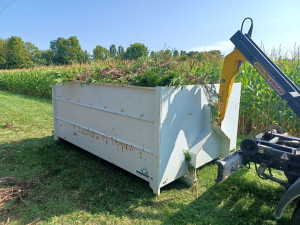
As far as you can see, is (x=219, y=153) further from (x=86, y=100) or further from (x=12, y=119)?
(x=12, y=119)

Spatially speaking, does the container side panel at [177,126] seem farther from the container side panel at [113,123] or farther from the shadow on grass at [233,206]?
the shadow on grass at [233,206]

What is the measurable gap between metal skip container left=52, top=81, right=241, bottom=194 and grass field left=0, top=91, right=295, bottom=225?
0.83 ft

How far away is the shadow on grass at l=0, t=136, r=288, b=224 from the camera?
2547mm

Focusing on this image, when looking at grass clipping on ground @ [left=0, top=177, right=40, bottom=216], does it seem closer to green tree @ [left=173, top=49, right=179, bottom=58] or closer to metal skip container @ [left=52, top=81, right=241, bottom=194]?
metal skip container @ [left=52, top=81, right=241, bottom=194]

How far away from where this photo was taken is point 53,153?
4.47 m

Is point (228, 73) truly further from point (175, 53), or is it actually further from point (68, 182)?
point (68, 182)

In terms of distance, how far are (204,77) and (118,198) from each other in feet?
7.35

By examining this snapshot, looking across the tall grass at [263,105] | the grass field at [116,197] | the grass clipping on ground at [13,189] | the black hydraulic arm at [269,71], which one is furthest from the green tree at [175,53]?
the grass clipping on ground at [13,189]

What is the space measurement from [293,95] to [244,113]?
3.60 meters

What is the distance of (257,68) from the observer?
2779 millimetres

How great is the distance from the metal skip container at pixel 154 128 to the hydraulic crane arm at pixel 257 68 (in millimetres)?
325

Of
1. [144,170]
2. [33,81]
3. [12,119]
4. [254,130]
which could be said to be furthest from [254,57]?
[33,81]

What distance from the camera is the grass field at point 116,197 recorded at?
8.27 ft

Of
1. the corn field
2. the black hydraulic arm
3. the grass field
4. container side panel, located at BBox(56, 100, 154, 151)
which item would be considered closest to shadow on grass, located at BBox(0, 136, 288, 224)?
the grass field
